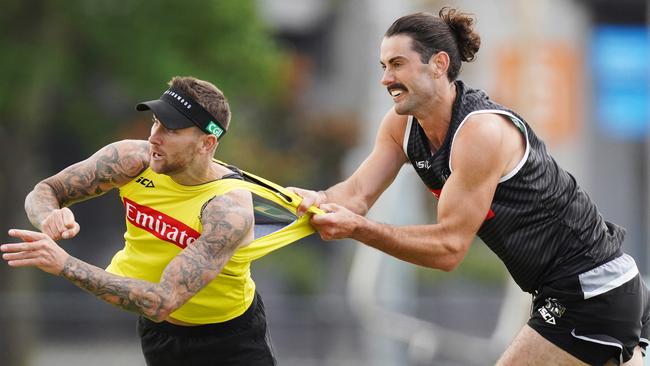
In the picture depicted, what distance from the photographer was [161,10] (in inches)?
718

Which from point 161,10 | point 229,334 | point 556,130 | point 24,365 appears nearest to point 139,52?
point 161,10

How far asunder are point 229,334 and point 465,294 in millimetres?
16498

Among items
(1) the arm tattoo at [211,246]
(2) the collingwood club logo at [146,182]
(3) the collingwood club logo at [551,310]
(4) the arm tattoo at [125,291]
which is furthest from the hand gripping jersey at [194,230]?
(3) the collingwood club logo at [551,310]

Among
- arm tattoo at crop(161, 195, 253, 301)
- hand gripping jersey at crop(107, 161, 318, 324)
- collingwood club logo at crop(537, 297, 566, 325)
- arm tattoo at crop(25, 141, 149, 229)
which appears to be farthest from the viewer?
collingwood club logo at crop(537, 297, 566, 325)

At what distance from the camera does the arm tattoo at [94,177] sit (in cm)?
629

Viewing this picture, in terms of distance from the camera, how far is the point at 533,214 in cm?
632

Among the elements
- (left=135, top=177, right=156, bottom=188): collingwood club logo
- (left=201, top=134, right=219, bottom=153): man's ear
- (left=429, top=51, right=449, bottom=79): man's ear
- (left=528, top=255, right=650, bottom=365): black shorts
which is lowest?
(left=528, top=255, right=650, bottom=365): black shorts

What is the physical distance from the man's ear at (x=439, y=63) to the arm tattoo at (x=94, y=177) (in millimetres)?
1485

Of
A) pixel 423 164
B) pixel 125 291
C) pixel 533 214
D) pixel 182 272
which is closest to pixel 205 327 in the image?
pixel 182 272

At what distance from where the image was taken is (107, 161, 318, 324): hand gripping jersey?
6172mm

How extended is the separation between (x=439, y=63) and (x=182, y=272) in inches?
66.5

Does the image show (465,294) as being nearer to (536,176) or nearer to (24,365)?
(24,365)

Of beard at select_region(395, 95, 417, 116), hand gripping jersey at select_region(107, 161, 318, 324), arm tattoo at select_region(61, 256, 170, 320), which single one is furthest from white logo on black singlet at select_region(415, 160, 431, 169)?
arm tattoo at select_region(61, 256, 170, 320)

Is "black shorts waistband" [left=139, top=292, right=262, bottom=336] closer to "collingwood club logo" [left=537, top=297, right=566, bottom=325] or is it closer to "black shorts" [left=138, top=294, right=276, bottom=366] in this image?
"black shorts" [left=138, top=294, right=276, bottom=366]
